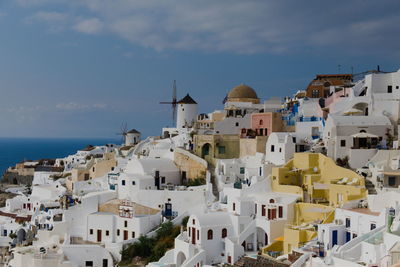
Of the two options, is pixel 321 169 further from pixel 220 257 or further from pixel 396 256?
pixel 396 256

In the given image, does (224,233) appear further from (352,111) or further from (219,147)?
(352,111)

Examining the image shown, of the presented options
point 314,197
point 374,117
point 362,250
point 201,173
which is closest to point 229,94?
point 201,173

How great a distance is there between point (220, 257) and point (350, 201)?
719 centimetres

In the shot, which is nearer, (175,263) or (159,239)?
(175,263)

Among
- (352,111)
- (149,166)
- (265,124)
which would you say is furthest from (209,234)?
(352,111)

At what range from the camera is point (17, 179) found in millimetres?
64000

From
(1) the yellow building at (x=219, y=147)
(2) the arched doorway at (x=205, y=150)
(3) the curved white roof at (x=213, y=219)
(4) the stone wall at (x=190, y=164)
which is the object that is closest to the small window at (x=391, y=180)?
(3) the curved white roof at (x=213, y=219)

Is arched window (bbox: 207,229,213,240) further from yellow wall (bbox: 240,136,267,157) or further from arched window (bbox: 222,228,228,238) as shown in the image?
yellow wall (bbox: 240,136,267,157)

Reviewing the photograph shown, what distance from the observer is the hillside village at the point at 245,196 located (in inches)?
994

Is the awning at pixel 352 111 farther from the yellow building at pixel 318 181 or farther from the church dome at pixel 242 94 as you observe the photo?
the church dome at pixel 242 94

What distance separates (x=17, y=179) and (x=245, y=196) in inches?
1613

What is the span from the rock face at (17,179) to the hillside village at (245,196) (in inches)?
719

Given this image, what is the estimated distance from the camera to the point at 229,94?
49656 mm

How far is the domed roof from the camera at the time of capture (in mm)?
49062
